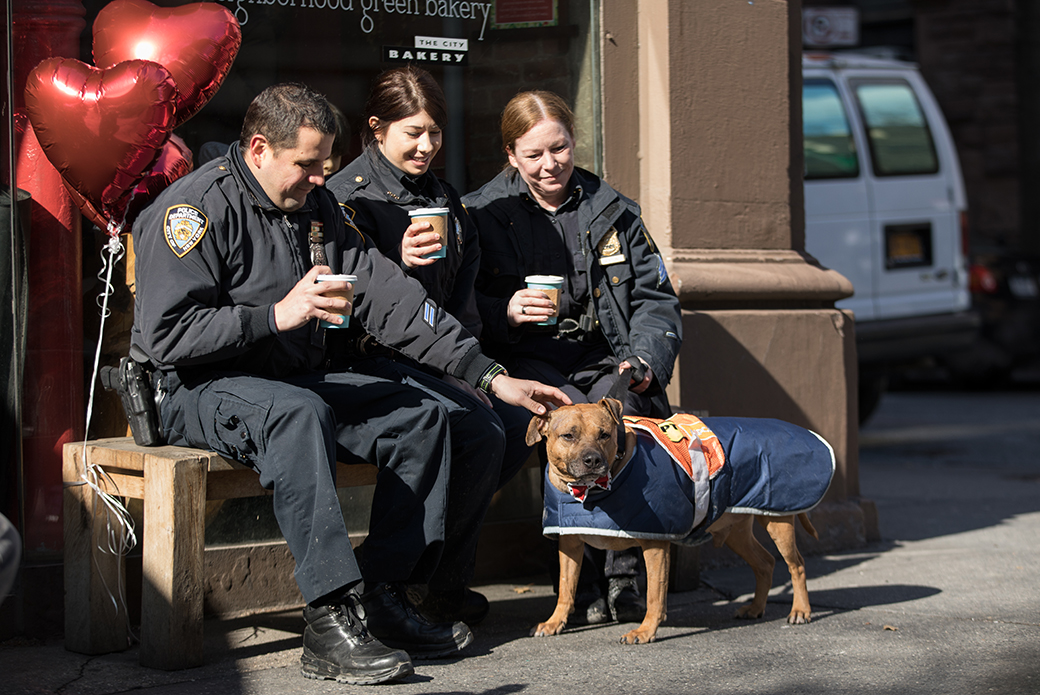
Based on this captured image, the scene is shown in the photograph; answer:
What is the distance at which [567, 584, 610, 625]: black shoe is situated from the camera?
4.34 meters

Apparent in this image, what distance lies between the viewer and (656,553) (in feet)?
13.1

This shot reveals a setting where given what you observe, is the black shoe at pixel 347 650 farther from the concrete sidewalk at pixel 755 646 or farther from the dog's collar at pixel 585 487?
the dog's collar at pixel 585 487

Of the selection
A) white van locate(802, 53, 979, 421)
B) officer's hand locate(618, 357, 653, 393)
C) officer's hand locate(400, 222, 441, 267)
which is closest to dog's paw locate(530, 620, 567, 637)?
officer's hand locate(618, 357, 653, 393)

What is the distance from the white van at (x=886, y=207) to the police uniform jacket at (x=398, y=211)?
517 centimetres

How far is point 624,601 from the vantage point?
4.36 meters

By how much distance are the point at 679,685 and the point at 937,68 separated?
16751 mm

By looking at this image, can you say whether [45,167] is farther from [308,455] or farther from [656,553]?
[656,553]

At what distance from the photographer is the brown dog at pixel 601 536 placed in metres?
3.84

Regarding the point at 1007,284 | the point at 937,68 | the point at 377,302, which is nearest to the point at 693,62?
the point at 377,302

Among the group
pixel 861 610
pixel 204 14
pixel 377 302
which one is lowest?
pixel 861 610

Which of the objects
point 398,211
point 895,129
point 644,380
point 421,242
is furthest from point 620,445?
point 895,129

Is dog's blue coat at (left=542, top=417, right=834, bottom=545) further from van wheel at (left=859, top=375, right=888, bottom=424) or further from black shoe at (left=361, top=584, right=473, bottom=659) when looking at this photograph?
van wheel at (left=859, top=375, right=888, bottom=424)

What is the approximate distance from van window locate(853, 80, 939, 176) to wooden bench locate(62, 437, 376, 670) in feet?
21.7

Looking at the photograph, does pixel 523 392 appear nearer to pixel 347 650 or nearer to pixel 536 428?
pixel 536 428
